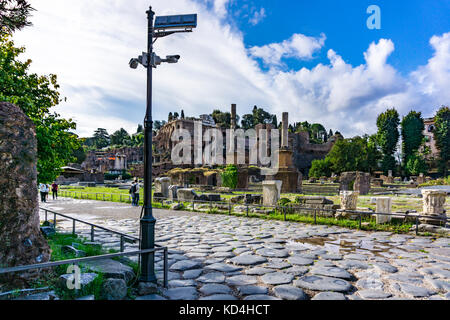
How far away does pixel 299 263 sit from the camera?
16.9 feet

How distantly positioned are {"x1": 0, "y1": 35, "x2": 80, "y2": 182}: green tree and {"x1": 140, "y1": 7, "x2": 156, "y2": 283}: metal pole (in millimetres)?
4010

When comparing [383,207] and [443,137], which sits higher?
[443,137]

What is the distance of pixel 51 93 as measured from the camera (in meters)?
8.53

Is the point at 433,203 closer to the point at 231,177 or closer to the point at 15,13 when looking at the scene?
the point at 15,13

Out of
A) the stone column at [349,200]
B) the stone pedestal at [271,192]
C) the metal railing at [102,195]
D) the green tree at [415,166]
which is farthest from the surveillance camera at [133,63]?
the green tree at [415,166]

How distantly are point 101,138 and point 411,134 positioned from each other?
99.8 meters

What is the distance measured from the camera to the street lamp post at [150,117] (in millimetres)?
3992

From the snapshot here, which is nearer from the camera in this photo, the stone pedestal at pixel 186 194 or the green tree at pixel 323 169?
the stone pedestal at pixel 186 194

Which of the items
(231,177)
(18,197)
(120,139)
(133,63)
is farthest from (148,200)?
(120,139)

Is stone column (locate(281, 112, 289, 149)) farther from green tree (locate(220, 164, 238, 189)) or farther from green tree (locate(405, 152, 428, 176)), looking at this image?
green tree (locate(405, 152, 428, 176))

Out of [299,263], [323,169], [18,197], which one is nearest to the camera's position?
[18,197]

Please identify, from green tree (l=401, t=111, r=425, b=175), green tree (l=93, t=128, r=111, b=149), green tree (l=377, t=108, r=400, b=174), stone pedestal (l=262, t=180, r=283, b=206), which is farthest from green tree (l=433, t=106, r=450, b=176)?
green tree (l=93, t=128, r=111, b=149)

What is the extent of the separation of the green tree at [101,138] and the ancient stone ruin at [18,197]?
11543cm

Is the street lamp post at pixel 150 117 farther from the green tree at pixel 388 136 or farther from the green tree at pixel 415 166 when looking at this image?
the green tree at pixel 388 136
